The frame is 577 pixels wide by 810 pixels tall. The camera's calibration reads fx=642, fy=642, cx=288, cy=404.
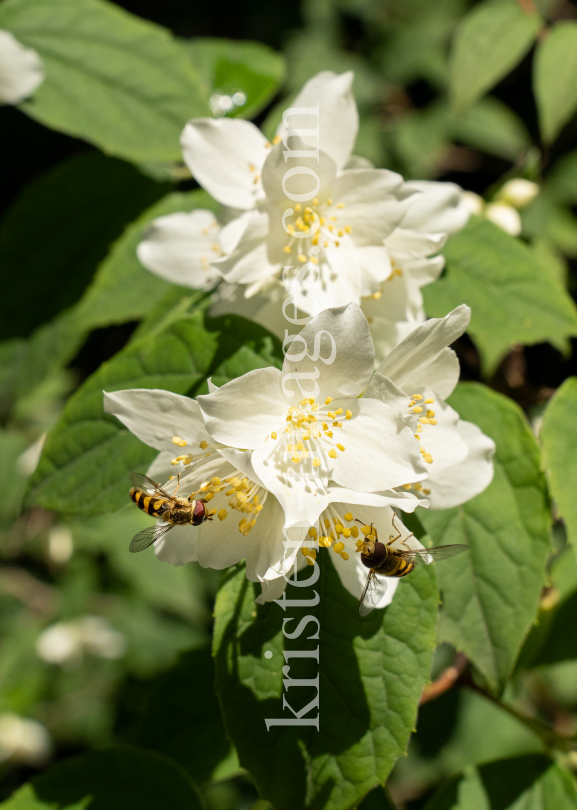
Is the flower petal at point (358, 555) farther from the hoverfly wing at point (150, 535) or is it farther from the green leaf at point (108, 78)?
the green leaf at point (108, 78)

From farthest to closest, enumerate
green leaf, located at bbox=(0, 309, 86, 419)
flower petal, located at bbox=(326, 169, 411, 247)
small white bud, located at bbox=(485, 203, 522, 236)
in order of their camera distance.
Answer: small white bud, located at bbox=(485, 203, 522, 236)
green leaf, located at bbox=(0, 309, 86, 419)
flower petal, located at bbox=(326, 169, 411, 247)

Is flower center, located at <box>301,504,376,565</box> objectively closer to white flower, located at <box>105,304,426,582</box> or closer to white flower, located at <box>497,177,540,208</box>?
white flower, located at <box>105,304,426,582</box>

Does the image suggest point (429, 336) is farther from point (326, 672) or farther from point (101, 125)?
point (101, 125)

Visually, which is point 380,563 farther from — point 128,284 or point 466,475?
point 128,284

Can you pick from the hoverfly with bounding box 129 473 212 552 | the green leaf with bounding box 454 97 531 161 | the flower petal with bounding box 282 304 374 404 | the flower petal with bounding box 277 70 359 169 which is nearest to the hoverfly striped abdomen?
the hoverfly with bounding box 129 473 212 552

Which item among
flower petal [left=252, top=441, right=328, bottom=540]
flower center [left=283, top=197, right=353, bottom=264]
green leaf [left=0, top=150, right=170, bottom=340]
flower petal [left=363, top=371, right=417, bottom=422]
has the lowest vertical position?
green leaf [left=0, top=150, right=170, bottom=340]

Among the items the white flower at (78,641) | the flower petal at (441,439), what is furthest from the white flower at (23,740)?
the flower petal at (441,439)

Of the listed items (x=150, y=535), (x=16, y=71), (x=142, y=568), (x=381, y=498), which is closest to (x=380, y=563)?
(x=381, y=498)

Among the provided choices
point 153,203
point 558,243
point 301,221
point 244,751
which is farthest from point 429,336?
point 558,243
